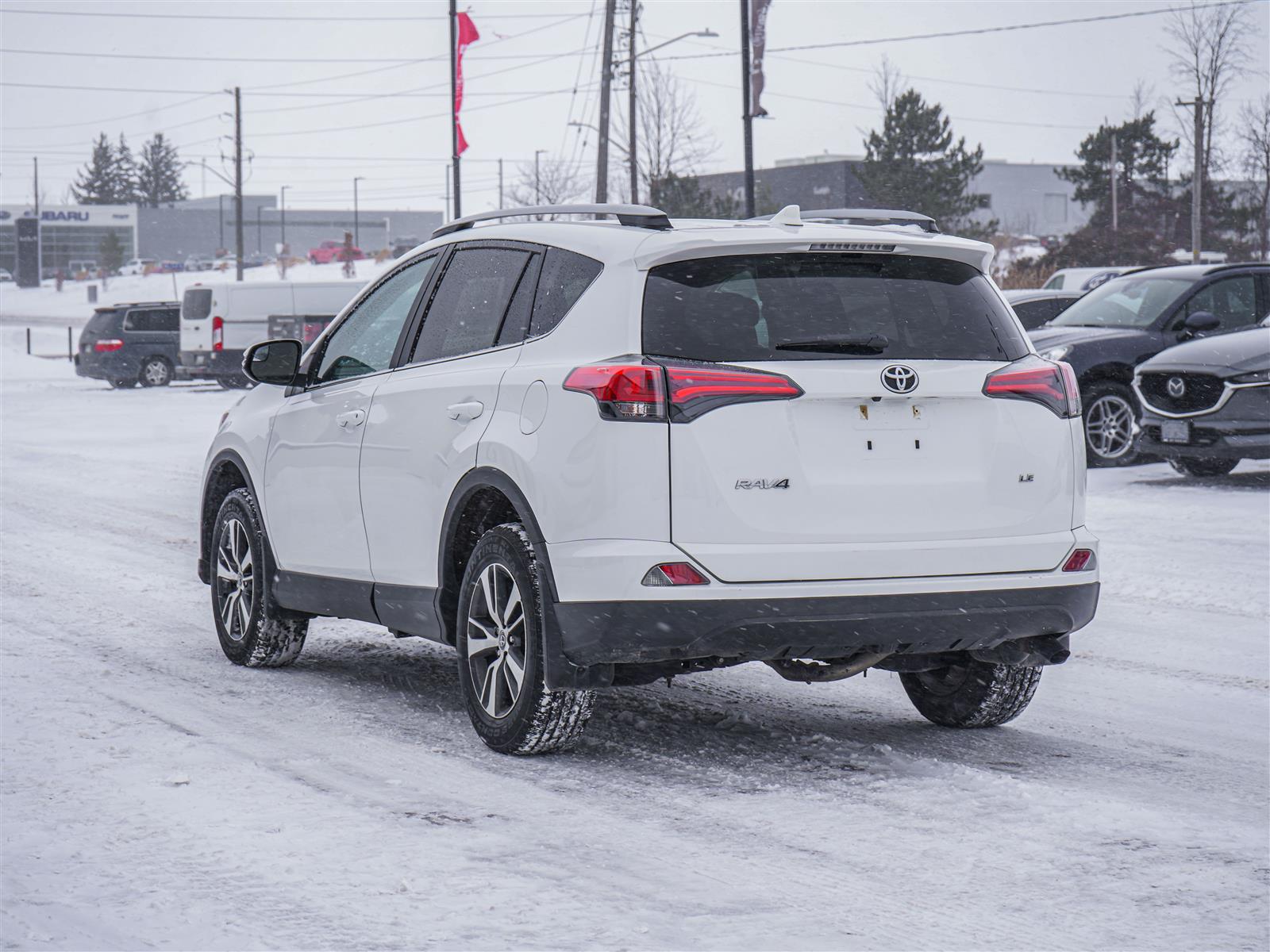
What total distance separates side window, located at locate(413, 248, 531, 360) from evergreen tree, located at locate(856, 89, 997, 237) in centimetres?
6160

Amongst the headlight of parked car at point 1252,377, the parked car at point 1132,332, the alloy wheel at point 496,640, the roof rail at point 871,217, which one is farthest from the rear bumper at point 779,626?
the parked car at point 1132,332

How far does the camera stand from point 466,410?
5758 millimetres

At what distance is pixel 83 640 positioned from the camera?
790cm

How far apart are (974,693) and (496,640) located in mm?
1786

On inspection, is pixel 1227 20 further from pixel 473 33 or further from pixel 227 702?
pixel 227 702

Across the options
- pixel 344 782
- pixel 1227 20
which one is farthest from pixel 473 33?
pixel 344 782

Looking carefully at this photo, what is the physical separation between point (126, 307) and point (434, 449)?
1292 inches

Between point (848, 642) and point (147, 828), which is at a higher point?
point (848, 642)

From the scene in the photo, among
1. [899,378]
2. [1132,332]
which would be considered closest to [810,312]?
[899,378]

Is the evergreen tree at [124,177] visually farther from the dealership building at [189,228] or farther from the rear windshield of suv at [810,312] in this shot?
the rear windshield of suv at [810,312]

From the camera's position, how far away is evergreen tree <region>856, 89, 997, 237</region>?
66438 mm

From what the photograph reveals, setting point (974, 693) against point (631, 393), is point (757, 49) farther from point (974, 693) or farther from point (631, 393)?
point (631, 393)

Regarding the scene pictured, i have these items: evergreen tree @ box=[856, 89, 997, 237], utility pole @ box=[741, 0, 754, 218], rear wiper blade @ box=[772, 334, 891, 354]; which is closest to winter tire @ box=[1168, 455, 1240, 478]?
rear wiper blade @ box=[772, 334, 891, 354]

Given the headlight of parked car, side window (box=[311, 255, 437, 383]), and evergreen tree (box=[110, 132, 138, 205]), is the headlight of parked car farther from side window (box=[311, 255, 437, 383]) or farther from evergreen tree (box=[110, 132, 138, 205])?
evergreen tree (box=[110, 132, 138, 205])
